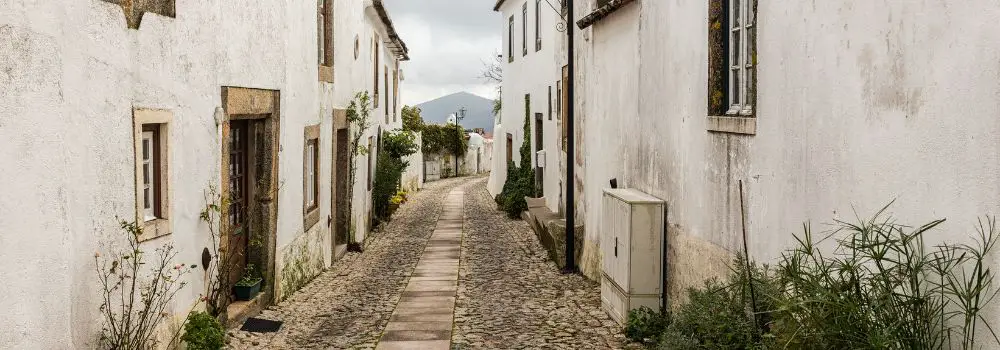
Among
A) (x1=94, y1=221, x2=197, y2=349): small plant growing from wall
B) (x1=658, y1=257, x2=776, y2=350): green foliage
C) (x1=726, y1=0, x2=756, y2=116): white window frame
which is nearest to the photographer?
(x1=658, y1=257, x2=776, y2=350): green foliage

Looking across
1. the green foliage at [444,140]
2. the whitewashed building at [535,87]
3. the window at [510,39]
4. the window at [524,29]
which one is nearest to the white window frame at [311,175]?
the whitewashed building at [535,87]

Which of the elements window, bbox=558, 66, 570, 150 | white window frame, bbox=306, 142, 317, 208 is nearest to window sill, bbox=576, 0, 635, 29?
window, bbox=558, 66, 570, 150

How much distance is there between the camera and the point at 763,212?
636cm

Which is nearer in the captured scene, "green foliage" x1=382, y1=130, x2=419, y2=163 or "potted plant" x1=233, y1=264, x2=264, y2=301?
"potted plant" x1=233, y1=264, x2=264, y2=301

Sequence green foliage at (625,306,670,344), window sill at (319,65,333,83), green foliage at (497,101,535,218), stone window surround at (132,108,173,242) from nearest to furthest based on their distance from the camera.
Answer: stone window surround at (132,108,173,242) → green foliage at (625,306,670,344) → window sill at (319,65,333,83) → green foliage at (497,101,535,218)

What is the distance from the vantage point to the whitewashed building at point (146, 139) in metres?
4.85

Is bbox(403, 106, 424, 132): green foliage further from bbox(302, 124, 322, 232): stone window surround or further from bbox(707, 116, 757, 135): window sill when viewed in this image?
bbox(707, 116, 757, 135): window sill

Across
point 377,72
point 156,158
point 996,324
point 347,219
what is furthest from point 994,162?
point 377,72

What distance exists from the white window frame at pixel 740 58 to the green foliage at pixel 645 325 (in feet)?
6.99

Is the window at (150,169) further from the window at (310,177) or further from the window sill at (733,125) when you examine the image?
the window at (310,177)

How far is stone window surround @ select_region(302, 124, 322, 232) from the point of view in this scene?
39.6 ft

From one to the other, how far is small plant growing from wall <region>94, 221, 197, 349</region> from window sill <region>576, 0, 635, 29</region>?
18.6 ft

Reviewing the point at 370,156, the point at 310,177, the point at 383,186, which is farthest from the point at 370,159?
the point at 310,177

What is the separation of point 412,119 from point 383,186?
21.5 meters
